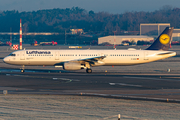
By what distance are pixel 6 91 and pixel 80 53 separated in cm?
2216

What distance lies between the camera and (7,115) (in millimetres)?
21109

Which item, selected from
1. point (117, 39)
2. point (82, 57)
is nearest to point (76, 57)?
point (82, 57)

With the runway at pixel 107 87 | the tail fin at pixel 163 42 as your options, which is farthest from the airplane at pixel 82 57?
the runway at pixel 107 87

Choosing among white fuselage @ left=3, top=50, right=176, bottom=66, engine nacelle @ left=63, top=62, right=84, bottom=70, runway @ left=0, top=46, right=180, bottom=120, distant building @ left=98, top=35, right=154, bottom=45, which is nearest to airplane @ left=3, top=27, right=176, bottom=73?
white fuselage @ left=3, top=50, right=176, bottom=66

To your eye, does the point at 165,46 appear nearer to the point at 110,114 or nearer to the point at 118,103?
the point at 118,103

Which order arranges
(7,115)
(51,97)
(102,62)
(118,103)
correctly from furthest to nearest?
(102,62)
(51,97)
(118,103)
(7,115)

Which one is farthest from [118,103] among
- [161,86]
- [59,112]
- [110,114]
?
[161,86]

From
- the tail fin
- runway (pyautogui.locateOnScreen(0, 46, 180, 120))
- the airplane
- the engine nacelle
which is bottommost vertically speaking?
runway (pyautogui.locateOnScreen(0, 46, 180, 120))

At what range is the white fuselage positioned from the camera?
2009 inches

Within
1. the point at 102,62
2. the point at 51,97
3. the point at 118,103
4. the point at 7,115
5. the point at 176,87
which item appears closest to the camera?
the point at 7,115

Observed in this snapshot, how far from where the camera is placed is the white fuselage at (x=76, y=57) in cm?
5103

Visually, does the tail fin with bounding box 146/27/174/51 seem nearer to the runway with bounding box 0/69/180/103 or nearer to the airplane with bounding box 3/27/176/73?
the airplane with bounding box 3/27/176/73

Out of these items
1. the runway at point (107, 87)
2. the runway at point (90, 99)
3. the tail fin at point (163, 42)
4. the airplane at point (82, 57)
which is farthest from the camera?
the tail fin at point (163, 42)

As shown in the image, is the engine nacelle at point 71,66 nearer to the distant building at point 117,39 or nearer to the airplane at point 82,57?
the airplane at point 82,57
